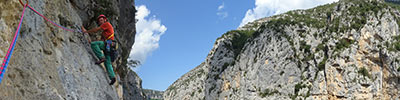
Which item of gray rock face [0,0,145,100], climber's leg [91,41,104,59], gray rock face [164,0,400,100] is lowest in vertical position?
gray rock face [0,0,145,100]

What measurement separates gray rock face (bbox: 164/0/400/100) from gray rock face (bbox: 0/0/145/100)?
38.8m

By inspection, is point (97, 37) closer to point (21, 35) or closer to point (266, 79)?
point (21, 35)

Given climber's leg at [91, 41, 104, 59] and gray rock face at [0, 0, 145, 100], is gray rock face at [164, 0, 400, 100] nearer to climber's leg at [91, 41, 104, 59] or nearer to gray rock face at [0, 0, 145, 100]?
climber's leg at [91, 41, 104, 59]

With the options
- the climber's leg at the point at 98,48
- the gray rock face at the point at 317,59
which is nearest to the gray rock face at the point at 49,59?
the climber's leg at the point at 98,48

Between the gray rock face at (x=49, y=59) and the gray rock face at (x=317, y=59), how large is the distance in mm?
38757

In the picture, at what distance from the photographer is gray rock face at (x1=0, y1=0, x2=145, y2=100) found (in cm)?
419

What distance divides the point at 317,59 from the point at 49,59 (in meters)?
45.4

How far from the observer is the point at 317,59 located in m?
45.1

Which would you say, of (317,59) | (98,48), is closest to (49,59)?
(98,48)

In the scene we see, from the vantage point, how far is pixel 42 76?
4.89 metres

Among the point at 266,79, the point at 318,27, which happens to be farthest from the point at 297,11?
the point at 266,79

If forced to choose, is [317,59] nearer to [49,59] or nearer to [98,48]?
[98,48]

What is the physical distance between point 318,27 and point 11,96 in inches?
2147

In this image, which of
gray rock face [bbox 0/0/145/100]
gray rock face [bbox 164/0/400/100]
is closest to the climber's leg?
gray rock face [bbox 0/0/145/100]
